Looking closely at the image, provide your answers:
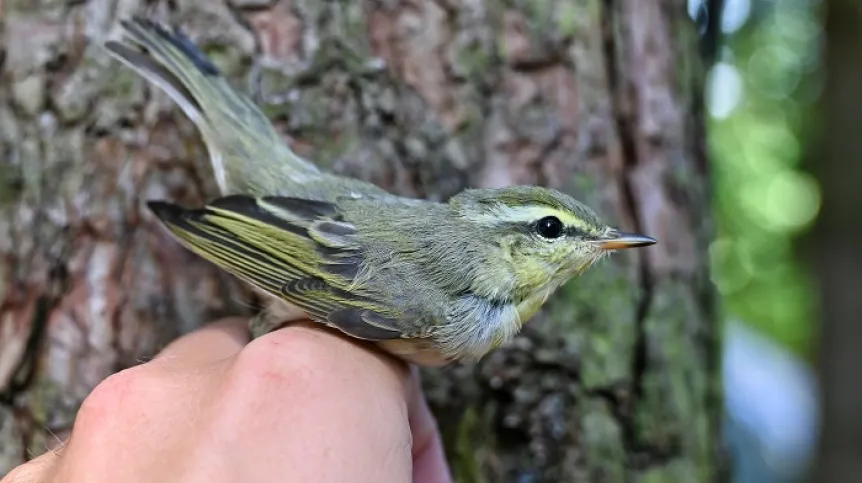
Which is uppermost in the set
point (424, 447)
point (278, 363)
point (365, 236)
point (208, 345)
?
point (365, 236)

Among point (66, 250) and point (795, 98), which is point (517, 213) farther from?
point (795, 98)

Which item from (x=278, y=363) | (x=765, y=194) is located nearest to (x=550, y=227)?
(x=278, y=363)

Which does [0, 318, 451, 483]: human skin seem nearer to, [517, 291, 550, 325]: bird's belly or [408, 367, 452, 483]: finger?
[408, 367, 452, 483]: finger

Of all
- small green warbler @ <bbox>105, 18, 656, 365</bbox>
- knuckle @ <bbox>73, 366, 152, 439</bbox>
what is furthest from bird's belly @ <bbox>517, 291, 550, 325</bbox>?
knuckle @ <bbox>73, 366, 152, 439</bbox>

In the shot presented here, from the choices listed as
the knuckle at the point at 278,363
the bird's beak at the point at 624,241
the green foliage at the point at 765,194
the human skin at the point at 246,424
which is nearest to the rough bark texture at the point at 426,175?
the bird's beak at the point at 624,241

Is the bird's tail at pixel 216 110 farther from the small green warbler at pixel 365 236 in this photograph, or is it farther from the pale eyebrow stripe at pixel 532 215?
the pale eyebrow stripe at pixel 532 215

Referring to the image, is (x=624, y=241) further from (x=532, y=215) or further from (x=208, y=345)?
(x=208, y=345)
